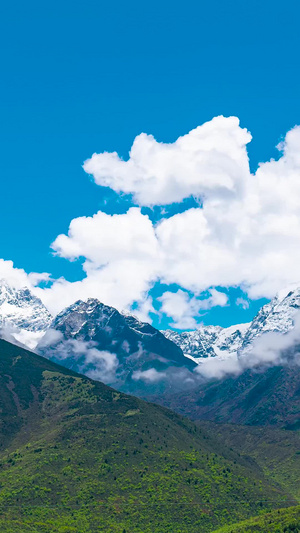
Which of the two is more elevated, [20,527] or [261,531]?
[261,531]

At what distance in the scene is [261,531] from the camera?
19612 cm

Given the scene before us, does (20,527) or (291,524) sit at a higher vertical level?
(291,524)

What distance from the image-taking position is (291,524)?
194m

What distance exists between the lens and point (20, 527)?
198 meters

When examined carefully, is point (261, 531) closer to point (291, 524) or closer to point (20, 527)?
point (291, 524)

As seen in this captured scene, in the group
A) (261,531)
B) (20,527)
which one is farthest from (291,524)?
(20,527)

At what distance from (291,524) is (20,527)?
91.4 metres

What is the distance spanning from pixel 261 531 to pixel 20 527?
81.7m
